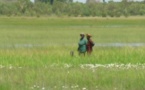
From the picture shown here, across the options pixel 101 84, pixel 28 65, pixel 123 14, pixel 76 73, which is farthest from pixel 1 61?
pixel 123 14

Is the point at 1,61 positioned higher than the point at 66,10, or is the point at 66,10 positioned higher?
the point at 1,61

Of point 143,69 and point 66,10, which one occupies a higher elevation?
point 143,69

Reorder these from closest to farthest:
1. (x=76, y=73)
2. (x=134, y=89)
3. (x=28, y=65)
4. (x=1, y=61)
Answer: (x=134, y=89), (x=76, y=73), (x=28, y=65), (x=1, y=61)

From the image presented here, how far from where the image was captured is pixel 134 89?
1080cm

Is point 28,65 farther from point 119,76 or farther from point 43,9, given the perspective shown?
point 43,9

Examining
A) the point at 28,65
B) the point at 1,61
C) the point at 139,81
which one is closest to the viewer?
the point at 139,81

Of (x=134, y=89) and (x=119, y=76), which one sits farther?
(x=119, y=76)

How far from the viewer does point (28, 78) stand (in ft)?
39.3

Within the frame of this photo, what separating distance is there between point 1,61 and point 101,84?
5.54 meters

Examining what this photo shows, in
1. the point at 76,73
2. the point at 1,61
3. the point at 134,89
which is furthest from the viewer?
the point at 1,61

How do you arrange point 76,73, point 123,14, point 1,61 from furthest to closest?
point 123,14 → point 1,61 → point 76,73

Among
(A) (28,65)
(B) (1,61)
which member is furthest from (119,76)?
(B) (1,61)

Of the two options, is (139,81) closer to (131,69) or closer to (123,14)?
(131,69)

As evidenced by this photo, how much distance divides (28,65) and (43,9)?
69466 mm
